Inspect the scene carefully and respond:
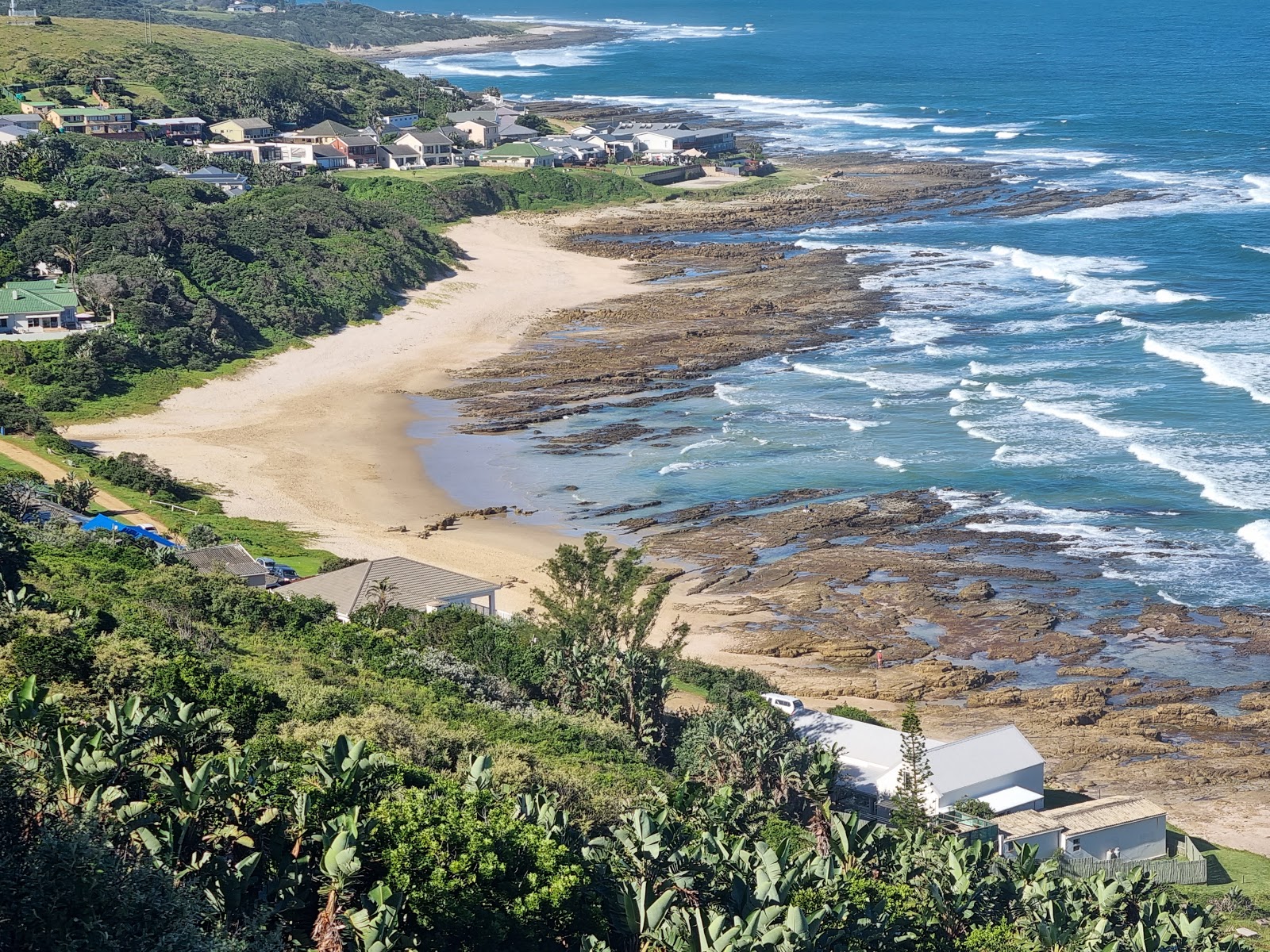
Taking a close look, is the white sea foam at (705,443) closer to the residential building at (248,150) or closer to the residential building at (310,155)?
the residential building at (248,150)

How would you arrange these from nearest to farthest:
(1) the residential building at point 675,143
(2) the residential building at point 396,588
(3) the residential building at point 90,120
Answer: (2) the residential building at point 396,588 → (3) the residential building at point 90,120 → (1) the residential building at point 675,143

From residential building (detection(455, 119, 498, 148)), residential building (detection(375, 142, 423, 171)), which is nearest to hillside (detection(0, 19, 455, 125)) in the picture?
residential building (detection(455, 119, 498, 148))

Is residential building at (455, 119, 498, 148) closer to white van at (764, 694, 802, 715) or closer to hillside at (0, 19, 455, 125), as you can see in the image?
hillside at (0, 19, 455, 125)

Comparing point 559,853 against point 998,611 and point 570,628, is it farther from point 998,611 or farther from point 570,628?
point 998,611

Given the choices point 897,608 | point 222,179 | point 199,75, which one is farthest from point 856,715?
point 199,75

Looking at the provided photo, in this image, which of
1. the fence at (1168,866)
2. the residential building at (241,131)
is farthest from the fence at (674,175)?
the fence at (1168,866)

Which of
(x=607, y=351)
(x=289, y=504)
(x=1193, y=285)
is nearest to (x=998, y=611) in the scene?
(x=289, y=504)

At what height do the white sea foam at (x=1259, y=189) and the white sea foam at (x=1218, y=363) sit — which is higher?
the white sea foam at (x=1259, y=189)

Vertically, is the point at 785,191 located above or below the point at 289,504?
above
